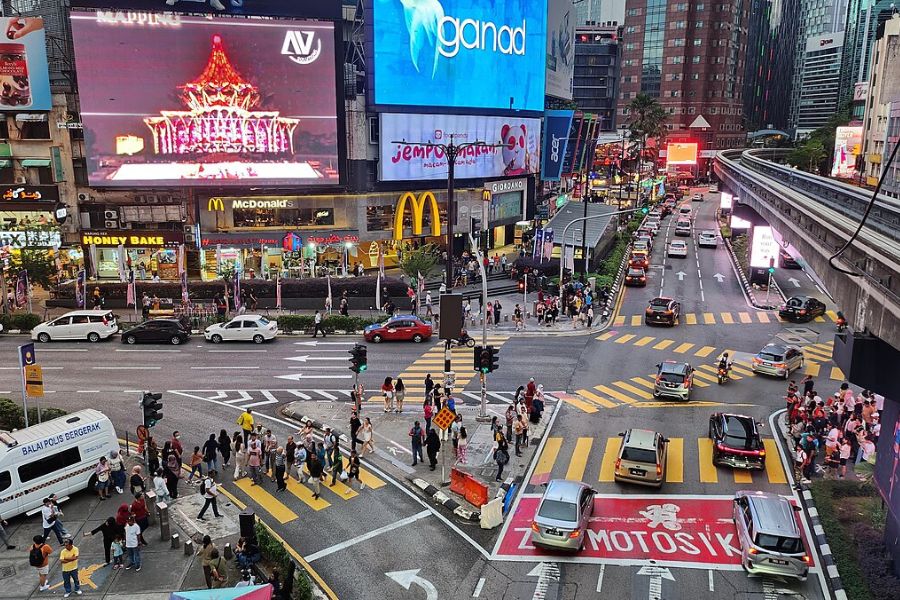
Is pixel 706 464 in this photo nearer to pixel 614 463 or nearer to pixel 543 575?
pixel 614 463

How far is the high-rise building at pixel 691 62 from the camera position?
6437 inches

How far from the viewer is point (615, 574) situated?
1741 cm

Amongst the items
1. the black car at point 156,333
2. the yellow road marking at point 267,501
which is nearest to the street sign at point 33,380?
the yellow road marking at point 267,501

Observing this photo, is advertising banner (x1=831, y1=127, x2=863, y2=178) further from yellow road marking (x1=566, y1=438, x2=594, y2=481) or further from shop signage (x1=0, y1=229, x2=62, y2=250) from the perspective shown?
shop signage (x1=0, y1=229, x2=62, y2=250)

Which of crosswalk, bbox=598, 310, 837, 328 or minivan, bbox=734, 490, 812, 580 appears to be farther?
crosswalk, bbox=598, 310, 837, 328

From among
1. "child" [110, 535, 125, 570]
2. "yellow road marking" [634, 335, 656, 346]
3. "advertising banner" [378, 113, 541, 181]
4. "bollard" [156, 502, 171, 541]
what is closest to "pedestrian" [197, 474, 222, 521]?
"bollard" [156, 502, 171, 541]

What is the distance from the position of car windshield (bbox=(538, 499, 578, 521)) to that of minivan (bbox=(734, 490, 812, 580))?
4.30m

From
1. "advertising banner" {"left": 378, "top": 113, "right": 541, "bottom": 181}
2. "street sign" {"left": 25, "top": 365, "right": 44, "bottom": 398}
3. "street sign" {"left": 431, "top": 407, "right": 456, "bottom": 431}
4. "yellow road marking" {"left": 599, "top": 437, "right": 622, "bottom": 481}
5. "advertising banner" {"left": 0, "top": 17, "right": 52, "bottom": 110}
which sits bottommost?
"yellow road marking" {"left": 599, "top": 437, "right": 622, "bottom": 481}

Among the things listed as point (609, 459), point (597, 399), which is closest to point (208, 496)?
point (609, 459)

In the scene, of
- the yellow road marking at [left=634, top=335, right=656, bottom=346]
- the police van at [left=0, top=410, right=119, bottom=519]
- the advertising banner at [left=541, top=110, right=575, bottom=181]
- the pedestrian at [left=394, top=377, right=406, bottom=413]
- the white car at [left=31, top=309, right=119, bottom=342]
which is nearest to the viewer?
the police van at [left=0, top=410, right=119, bottom=519]

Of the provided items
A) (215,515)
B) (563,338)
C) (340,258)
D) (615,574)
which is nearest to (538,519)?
(615,574)

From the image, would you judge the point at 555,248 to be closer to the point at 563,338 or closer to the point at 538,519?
the point at 563,338

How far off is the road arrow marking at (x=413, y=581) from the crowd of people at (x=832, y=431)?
1313 centimetres

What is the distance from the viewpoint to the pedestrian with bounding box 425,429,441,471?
23422mm
